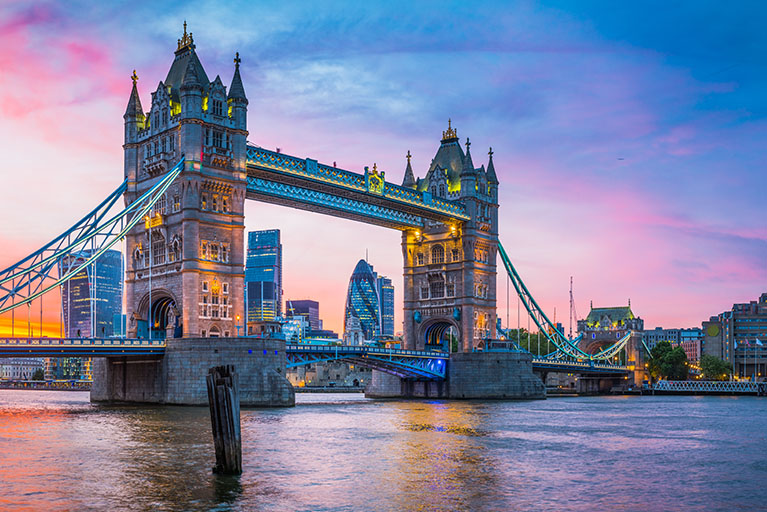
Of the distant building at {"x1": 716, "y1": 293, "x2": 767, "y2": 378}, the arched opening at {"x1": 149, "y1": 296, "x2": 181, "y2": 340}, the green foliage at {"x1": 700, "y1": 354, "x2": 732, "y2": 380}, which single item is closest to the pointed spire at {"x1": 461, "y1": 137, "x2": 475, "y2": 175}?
the arched opening at {"x1": 149, "y1": 296, "x2": 181, "y2": 340}

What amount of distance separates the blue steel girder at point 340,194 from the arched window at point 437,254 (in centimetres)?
366

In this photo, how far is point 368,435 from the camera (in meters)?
43.7

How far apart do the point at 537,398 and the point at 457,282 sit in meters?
14.5

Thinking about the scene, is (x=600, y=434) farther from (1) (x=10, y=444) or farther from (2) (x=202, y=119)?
(2) (x=202, y=119)

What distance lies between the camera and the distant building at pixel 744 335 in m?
182

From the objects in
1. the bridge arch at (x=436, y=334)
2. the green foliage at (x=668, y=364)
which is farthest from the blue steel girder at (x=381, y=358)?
the green foliage at (x=668, y=364)

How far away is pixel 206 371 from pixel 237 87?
23648 millimetres

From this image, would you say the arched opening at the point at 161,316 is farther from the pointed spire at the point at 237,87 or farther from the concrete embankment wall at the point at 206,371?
the pointed spire at the point at 237,87

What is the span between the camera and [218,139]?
→ 6750 centimetres

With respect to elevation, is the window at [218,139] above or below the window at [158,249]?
above

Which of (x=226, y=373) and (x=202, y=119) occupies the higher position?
(x=202, y=119)

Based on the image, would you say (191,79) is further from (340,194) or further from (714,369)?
(714,369)

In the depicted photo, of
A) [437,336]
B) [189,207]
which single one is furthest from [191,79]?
[437,336]

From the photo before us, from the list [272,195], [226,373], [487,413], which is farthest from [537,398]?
[226,373]
